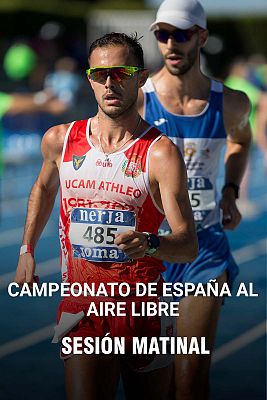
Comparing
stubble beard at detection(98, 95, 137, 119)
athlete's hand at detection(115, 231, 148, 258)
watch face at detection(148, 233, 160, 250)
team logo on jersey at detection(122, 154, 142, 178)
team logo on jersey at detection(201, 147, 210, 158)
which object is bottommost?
athlete's hand at detection(115, 231, 148, 258)

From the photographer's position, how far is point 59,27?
38719 millimetres

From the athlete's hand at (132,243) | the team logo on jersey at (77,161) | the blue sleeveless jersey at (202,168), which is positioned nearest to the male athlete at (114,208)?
the team logo on jersey at (77,161)

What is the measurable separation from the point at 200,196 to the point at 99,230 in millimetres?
1491

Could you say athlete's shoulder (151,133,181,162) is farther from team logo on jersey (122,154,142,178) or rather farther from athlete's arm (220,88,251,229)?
athlete's arm (220,88,251,229)

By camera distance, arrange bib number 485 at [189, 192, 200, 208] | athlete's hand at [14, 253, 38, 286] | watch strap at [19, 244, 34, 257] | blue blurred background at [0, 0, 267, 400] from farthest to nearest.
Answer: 1. blue blurred background at [0, 0, 267, 400]
2. bib number 485 at [189, 192, 200, 208]
3. watch strap at [19, 244, 34, 257]
4. athlete's hand at [14, 253, 38, 286]

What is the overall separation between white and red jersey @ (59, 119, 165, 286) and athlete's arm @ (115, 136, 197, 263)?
0.04m

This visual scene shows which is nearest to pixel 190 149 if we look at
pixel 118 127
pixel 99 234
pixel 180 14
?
pixel 180 14

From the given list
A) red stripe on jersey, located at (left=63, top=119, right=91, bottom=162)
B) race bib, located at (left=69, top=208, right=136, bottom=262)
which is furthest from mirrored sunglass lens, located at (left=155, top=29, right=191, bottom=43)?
race bib, located at (left=69, top=208, right=136, bottom=262)

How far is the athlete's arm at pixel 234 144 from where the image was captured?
5852 mm

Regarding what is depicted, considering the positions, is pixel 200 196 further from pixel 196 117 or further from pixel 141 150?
pixel 141 150

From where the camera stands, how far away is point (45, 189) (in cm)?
474

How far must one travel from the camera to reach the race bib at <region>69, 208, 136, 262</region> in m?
4.39

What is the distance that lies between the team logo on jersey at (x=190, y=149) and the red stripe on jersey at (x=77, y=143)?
49.3 inches

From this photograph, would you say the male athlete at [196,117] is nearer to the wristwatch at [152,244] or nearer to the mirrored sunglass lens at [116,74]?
the mirrored sunglass lens at [116,74]
